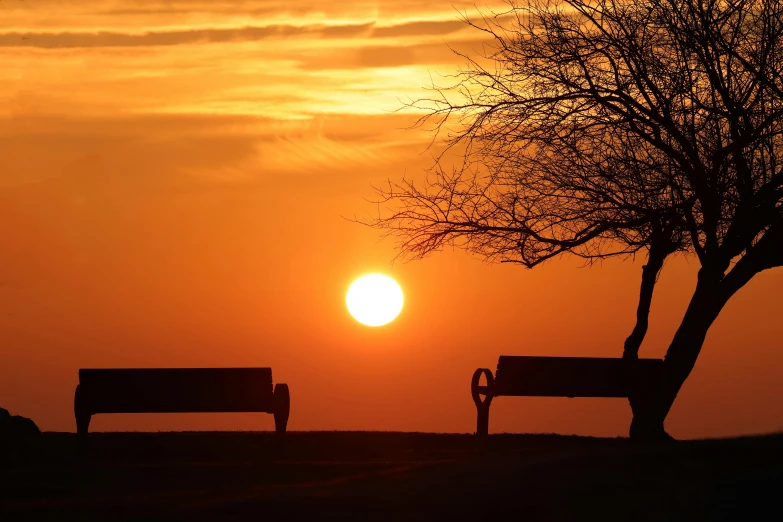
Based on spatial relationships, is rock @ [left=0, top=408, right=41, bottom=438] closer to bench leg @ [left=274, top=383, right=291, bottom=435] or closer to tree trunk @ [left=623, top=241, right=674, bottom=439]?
bench leg @ [left=274, top=383, right=291, bottom=435]

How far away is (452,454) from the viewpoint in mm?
12227

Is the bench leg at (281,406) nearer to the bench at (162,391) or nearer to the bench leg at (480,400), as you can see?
the bench at (162,391)

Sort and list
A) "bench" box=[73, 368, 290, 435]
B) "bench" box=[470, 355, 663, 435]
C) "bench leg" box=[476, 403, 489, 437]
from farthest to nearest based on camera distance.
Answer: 1. "bench leg" box=[476, 403, 489, 437]
2. "bench" box=[470, 355, 663, 435]
3. "bench" box=[73, 368, 290, 435]

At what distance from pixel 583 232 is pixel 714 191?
1896 millimetres

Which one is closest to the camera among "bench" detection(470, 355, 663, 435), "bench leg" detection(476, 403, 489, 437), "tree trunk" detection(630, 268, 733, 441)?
"tree trunk" detection(630, 268, 733, 441)


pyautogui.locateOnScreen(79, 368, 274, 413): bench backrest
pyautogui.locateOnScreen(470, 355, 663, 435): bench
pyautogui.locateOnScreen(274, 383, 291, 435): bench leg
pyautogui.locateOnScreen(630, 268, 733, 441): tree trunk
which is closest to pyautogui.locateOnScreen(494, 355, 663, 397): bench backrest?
pyautogui.locateOnScreen(470, 355, 663, 435): bench

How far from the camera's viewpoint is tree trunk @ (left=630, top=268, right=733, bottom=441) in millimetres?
14141

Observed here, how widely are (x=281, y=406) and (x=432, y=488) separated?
5.86m

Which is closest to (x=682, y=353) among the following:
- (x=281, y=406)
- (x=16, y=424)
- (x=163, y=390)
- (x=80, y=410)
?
(x=281, y=406)

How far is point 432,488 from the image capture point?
8758 millimetres

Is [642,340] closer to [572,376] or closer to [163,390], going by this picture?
[572,376]

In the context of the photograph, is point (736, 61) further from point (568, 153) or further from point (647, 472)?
point (647, 472)

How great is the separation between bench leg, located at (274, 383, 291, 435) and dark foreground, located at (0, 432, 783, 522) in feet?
9.50

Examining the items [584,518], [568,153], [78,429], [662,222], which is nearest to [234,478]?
[584,518]
